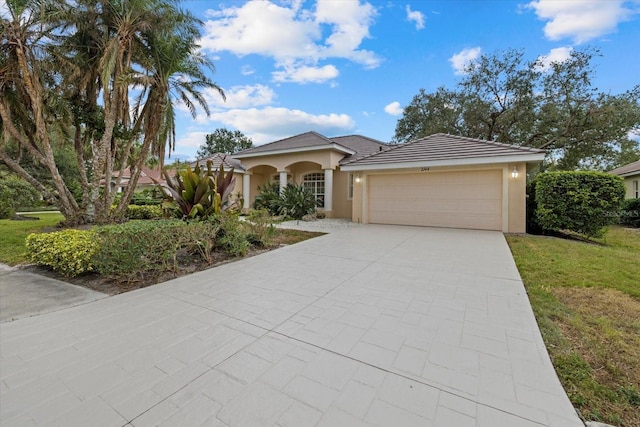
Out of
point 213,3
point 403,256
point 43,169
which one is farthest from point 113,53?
point 43,169

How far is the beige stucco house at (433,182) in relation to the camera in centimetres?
1005

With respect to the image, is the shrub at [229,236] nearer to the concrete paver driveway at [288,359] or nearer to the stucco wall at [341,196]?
the concrete paver driveway at [288,359]

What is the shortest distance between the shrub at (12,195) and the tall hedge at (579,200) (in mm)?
23127

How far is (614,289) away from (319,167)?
44.2 feet

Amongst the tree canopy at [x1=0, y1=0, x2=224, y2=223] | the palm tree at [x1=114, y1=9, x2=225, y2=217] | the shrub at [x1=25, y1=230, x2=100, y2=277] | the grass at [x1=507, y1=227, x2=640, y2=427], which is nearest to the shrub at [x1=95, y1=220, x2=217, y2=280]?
the shrub at [x1=25, y1=230, x2=100, y2=277]

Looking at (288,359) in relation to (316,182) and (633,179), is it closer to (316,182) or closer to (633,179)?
(316,182)

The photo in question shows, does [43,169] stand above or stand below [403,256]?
above

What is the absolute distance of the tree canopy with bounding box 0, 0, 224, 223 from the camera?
7.82m

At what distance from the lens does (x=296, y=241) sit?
8.45 m

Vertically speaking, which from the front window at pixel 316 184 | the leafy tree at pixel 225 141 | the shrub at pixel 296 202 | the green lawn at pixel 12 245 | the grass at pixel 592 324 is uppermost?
the leafy tree at pixel 225 141

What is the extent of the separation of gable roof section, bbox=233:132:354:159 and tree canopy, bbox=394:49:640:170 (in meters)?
10.00

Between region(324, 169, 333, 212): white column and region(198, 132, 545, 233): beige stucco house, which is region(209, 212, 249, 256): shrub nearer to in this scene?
region(198, 132, 545, 233): beige stucco house

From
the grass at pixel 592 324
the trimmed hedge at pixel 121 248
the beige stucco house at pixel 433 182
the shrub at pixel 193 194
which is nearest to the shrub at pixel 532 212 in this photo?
the beige stucco house at pixel 433 182

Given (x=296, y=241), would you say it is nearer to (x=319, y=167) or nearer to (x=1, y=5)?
(x=319, y=167)
